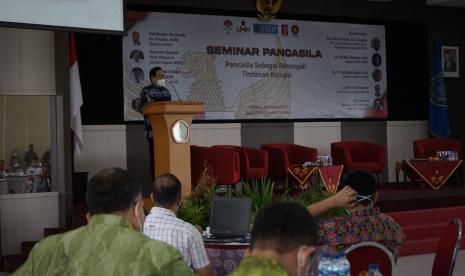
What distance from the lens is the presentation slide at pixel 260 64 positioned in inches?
381

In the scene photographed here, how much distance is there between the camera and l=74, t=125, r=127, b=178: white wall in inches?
359

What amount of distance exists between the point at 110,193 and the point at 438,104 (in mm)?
10167

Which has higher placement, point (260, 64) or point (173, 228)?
point (260, 64)

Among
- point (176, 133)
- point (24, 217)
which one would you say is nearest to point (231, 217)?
point (176, 133)

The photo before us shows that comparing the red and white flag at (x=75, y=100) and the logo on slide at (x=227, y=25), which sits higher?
the logo on slide at (x=227, y=25)

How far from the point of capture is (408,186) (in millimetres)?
10141

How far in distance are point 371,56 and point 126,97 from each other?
431cm

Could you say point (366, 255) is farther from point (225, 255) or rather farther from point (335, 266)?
point (335, 266)

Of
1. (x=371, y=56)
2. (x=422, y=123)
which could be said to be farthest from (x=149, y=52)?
(x=422, y=123)

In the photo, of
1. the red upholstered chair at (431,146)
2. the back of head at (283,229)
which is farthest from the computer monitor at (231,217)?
the red upholstered chair at (431,146)

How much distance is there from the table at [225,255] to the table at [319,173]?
534cm

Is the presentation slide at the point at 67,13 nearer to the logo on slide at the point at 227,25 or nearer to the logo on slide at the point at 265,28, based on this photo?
the logo on slide at the point at 227,25

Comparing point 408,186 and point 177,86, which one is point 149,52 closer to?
point 177,86

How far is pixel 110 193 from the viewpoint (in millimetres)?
1927
